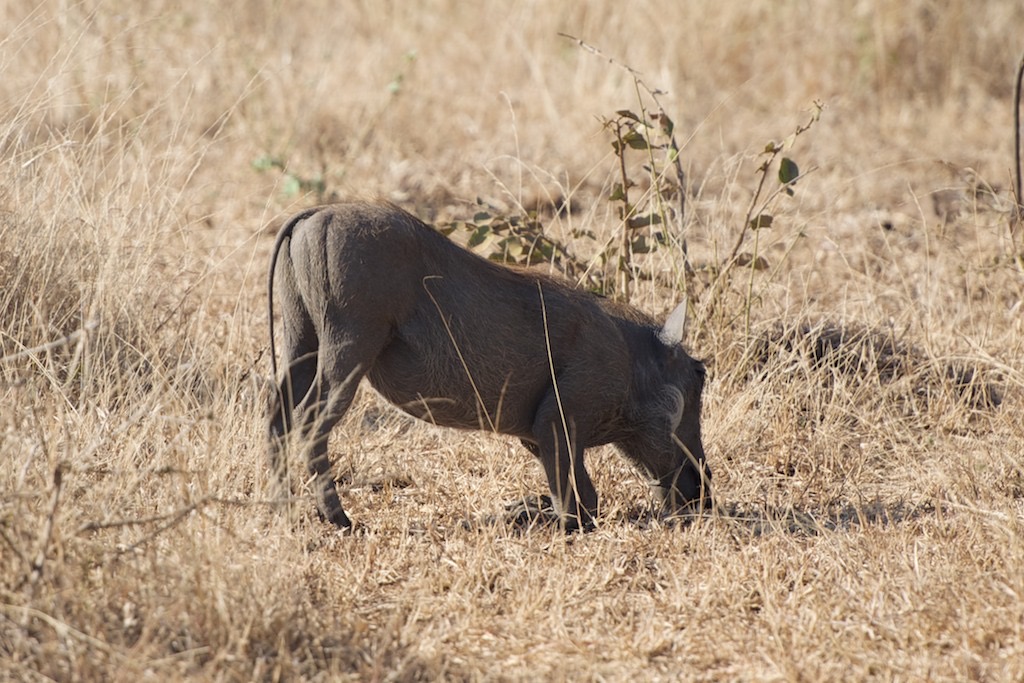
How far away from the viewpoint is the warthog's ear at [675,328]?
4.57 metres

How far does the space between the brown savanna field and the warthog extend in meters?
0.22

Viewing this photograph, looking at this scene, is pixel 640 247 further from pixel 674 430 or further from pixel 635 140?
pixel 674 430

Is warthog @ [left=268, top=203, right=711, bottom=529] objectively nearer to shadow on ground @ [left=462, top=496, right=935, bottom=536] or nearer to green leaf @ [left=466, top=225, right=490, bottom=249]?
shadow on ground @ [left=462, top=496, right=935, bottom=536]

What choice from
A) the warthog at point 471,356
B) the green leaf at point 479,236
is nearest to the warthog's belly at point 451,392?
the warthog at point 471,356

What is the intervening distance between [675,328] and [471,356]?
823 millimetres

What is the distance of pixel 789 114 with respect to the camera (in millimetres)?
10078

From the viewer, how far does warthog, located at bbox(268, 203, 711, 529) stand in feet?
13.0

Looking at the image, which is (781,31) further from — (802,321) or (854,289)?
(802,321)

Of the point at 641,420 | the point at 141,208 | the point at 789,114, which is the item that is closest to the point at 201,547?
the point at 641,420

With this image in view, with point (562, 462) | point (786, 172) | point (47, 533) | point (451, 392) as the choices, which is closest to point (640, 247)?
point (786, 172)

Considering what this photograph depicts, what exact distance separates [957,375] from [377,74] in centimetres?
544

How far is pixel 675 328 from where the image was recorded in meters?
4.60

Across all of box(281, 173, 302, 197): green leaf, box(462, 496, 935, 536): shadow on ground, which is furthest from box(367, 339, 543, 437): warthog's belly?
box(281, 173, 302, 197): green leaf

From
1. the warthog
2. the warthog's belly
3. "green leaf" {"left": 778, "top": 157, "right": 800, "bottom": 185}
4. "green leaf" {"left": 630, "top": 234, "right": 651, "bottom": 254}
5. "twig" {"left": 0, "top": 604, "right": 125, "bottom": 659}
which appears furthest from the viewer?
"green leaf" {"left": 630, "top": 234, "right": 651, "bottom": 254}
